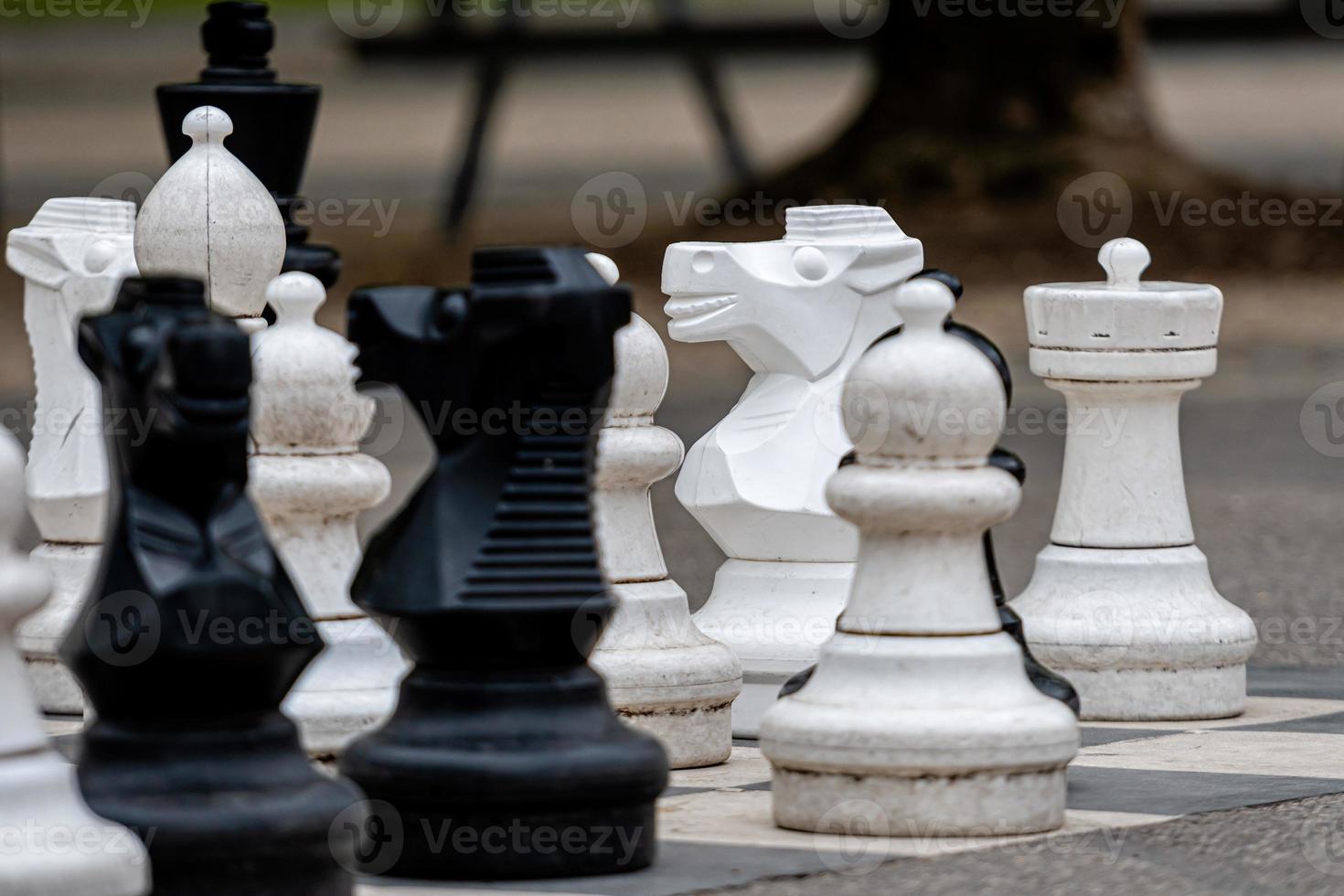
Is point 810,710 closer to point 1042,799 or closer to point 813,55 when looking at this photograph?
point 1042,799

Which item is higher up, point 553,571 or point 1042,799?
point 553,571

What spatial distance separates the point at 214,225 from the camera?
410cm

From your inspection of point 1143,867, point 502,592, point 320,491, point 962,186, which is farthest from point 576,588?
point 962,186

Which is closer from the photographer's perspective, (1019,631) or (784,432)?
(1019,631)

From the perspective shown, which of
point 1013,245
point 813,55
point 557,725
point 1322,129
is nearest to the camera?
point 557,725

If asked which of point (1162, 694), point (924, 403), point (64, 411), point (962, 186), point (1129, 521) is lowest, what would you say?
point (962, 186)

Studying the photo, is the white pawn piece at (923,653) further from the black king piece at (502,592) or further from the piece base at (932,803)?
the black king piece at (502,592)

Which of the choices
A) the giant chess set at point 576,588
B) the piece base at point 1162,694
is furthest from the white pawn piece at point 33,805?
the piece base at point 1162,694

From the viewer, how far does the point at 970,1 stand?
13703 millimetres

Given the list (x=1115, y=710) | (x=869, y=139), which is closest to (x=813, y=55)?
(x=869, y=139)

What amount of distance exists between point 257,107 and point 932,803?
243 centimetres

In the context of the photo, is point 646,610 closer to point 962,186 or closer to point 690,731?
point 690,731

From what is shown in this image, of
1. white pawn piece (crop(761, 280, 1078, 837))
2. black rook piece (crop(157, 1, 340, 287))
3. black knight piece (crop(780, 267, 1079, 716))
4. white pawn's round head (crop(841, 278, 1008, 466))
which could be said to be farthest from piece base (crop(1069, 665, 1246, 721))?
black rook piece (crop(157, 1, 340, 287))

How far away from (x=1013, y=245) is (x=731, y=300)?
9580 mm
